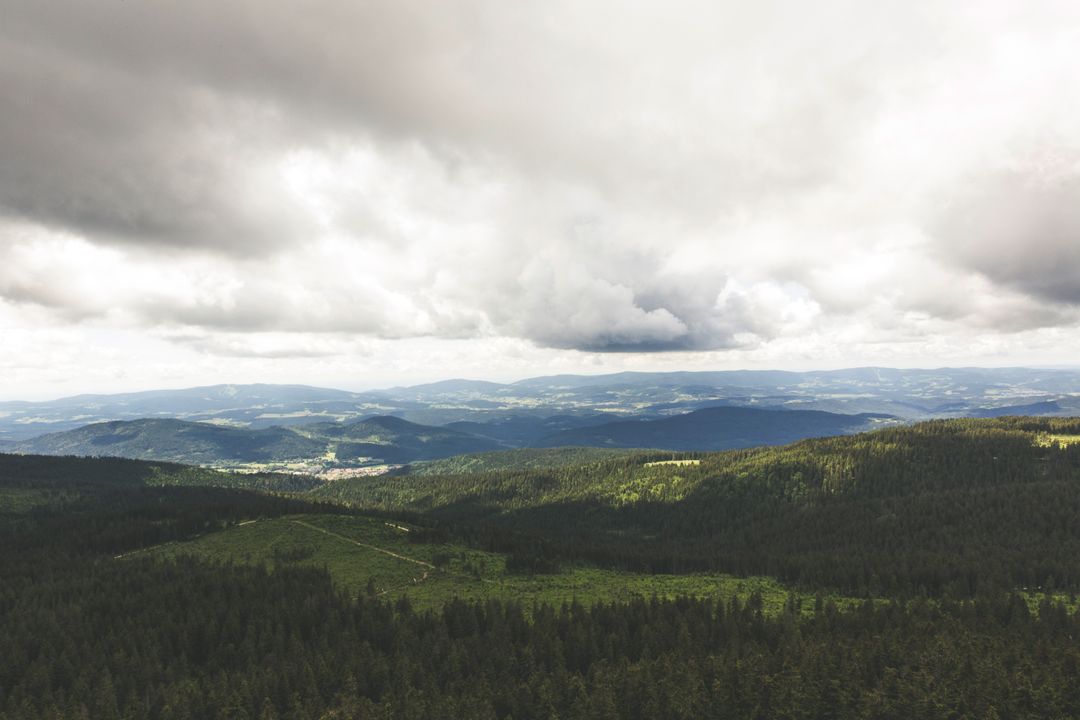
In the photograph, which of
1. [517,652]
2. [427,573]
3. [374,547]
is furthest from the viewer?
[374,547]

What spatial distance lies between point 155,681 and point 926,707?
129130mm

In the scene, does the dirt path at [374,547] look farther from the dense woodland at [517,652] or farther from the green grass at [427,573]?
the dense woodland at [517,652]

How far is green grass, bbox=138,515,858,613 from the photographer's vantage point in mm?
139875

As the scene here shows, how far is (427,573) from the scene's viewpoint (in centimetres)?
15662

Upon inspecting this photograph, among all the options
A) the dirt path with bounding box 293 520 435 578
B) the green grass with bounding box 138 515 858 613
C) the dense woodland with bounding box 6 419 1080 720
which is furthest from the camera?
the dirt path with bounding box 293 520 435 578

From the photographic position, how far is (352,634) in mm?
105000

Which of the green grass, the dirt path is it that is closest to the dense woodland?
the green grass

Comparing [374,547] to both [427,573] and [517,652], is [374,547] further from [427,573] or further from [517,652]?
[517,652]

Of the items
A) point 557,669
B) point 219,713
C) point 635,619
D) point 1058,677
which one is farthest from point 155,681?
point 1058,677

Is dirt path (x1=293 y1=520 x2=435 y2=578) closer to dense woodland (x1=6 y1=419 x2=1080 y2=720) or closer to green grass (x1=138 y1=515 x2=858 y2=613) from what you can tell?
green grass (x1=138 y1=515 x2=858 y2=613)

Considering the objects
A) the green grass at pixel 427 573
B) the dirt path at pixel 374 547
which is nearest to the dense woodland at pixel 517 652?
the green grass at pixel 427 573

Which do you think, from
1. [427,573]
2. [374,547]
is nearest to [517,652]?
[427,573]

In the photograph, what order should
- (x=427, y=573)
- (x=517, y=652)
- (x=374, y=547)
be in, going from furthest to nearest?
(x=374, y=547) → (x=427, y=573) → (x=517, y=652)

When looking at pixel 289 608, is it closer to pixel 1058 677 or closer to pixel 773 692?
pixel 773 692
